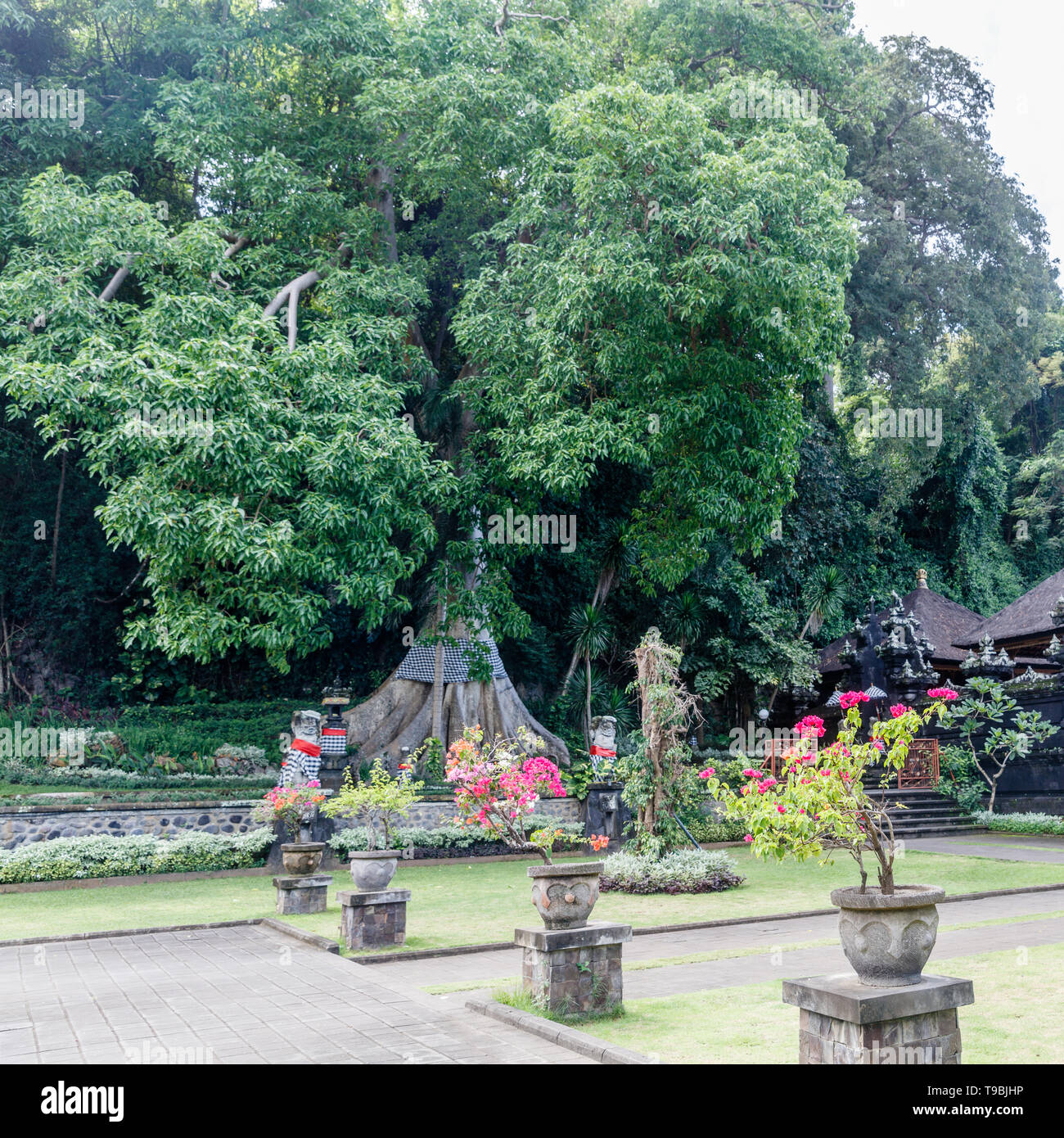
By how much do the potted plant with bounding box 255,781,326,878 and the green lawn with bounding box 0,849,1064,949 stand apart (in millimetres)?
624

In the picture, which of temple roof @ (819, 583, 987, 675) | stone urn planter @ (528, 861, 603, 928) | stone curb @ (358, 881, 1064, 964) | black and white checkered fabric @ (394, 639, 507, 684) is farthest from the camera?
temple roof @ (819, 583, 987, 675)

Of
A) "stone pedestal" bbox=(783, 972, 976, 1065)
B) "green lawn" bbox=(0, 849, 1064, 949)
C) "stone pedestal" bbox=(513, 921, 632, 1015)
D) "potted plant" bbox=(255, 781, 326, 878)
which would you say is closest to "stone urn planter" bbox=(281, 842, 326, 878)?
"potted plant" bbox=(255, 781, 326, 878)

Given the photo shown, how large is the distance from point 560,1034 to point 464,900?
7.12 m

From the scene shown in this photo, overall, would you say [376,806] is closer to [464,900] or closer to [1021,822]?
[464,900]

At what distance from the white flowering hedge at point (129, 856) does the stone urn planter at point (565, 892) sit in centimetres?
1006

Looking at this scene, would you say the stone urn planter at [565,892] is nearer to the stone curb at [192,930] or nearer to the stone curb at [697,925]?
the stone curb at [697,925]

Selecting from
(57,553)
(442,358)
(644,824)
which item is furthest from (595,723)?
(57,553)

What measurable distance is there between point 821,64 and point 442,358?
1115cm

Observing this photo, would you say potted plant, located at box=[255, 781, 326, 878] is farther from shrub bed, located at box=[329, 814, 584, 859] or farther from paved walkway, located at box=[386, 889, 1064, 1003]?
paved walkway, located at box=[386, 889, 1064, 1003]

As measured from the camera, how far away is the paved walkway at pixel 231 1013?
222 inches

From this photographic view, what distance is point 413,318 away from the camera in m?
19.5

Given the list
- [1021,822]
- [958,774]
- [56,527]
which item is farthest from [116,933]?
[958,774]

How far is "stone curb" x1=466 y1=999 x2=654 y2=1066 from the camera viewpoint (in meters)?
5.29

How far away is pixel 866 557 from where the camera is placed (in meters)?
32.8
